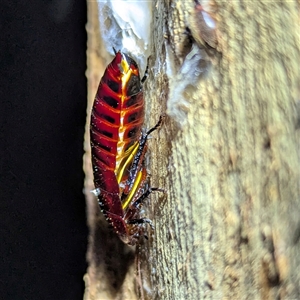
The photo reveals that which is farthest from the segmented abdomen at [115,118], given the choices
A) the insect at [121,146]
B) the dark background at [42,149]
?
the dark background at [42,149]

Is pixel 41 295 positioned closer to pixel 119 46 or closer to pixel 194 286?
pixel 194 286

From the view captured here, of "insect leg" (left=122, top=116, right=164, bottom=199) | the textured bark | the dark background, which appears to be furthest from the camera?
"insect leg" (left=122, top=116, right=164, bottom=199)

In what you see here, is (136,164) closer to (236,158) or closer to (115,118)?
(115,118)

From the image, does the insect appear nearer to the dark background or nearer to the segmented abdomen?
the segmented abdomen

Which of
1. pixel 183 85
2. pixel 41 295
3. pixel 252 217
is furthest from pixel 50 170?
pixel 252 217

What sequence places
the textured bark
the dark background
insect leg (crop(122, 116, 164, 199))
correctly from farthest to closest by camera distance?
insect leg (crop(122, 116, 164, 199)) < the dark background < the textured bark

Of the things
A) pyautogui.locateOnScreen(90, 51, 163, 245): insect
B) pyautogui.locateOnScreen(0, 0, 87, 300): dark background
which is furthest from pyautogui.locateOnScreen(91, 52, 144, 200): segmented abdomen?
pyautogui.locateOnScreen(0, 0, 87, 300): dark background

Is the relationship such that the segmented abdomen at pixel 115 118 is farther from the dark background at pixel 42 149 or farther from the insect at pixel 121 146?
the dark background at pixel 42 149

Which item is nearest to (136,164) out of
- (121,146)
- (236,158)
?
(121,146)
